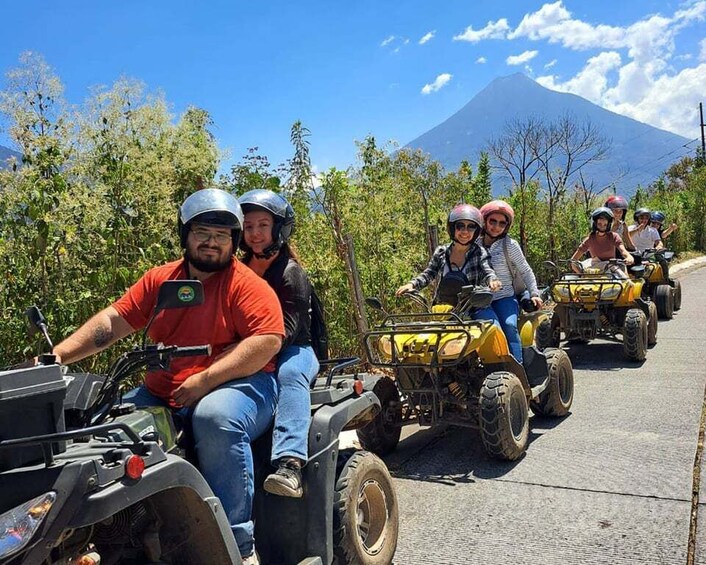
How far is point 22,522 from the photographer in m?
1.86

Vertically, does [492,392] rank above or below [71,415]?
below

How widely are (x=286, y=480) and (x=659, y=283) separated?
11617 millimetres

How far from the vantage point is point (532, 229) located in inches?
619

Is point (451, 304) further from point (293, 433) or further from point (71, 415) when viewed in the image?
point (71, 415)

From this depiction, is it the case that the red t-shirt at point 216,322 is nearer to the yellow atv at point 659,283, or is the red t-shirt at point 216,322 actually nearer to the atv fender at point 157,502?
the atv fender at point 157,502

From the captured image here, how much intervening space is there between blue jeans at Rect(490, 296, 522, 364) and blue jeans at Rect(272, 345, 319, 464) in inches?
112

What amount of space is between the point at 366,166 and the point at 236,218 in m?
5.85

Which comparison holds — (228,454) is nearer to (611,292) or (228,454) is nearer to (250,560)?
(250,560)

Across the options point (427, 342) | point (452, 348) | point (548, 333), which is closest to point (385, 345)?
point (427, 342)

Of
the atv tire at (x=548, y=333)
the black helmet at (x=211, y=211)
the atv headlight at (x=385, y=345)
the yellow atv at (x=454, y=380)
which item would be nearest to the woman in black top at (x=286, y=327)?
the black helmet at (x=211, y=211)

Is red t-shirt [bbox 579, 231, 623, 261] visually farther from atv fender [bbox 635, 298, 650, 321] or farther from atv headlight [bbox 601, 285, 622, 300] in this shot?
atv headlight [bbox 601, 285, 622, 300]

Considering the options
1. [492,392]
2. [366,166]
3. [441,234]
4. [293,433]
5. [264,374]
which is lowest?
[492,392]

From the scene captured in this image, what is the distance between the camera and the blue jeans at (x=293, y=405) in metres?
3.05

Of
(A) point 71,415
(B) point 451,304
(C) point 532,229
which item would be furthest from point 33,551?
(C) point 532,229
